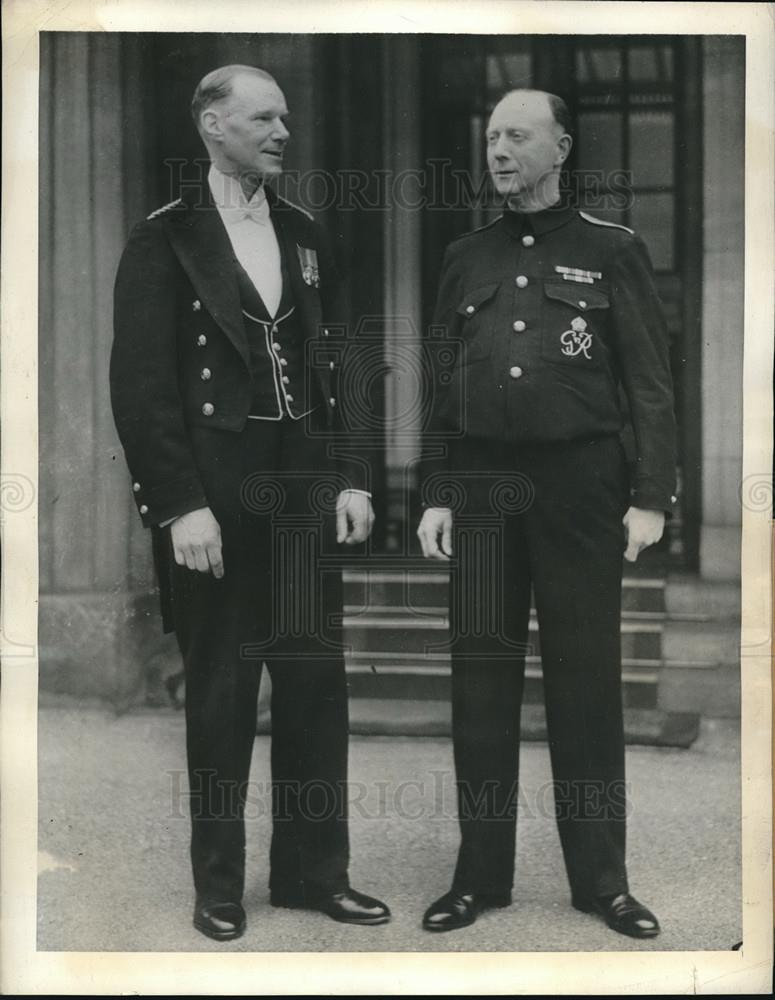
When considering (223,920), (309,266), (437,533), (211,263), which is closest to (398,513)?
(437,533)

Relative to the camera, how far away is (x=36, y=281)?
272cm

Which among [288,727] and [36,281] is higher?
[36,281]

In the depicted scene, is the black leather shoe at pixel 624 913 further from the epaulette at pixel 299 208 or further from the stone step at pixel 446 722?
the epaulette at pixel 299 208

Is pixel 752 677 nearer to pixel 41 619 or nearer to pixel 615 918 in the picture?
pixel 615 918

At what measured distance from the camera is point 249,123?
8.70 ft

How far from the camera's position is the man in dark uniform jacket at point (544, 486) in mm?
2592

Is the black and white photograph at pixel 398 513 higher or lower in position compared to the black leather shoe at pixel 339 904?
higher

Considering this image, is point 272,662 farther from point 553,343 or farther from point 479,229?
point 479,229

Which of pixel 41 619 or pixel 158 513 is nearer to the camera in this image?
pixel 158 513

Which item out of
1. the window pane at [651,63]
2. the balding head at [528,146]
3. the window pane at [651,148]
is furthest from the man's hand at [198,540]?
the window pane at [651,63]

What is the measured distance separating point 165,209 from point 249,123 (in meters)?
0.29

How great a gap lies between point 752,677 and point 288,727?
117 centimetres

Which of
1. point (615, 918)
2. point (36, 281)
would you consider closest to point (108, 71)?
point (36, 281)

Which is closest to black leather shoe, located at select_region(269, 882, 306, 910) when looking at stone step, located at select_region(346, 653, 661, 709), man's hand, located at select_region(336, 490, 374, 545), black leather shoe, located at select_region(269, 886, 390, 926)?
black leather shoe, located at select_region(269, 886, 390, 926)
